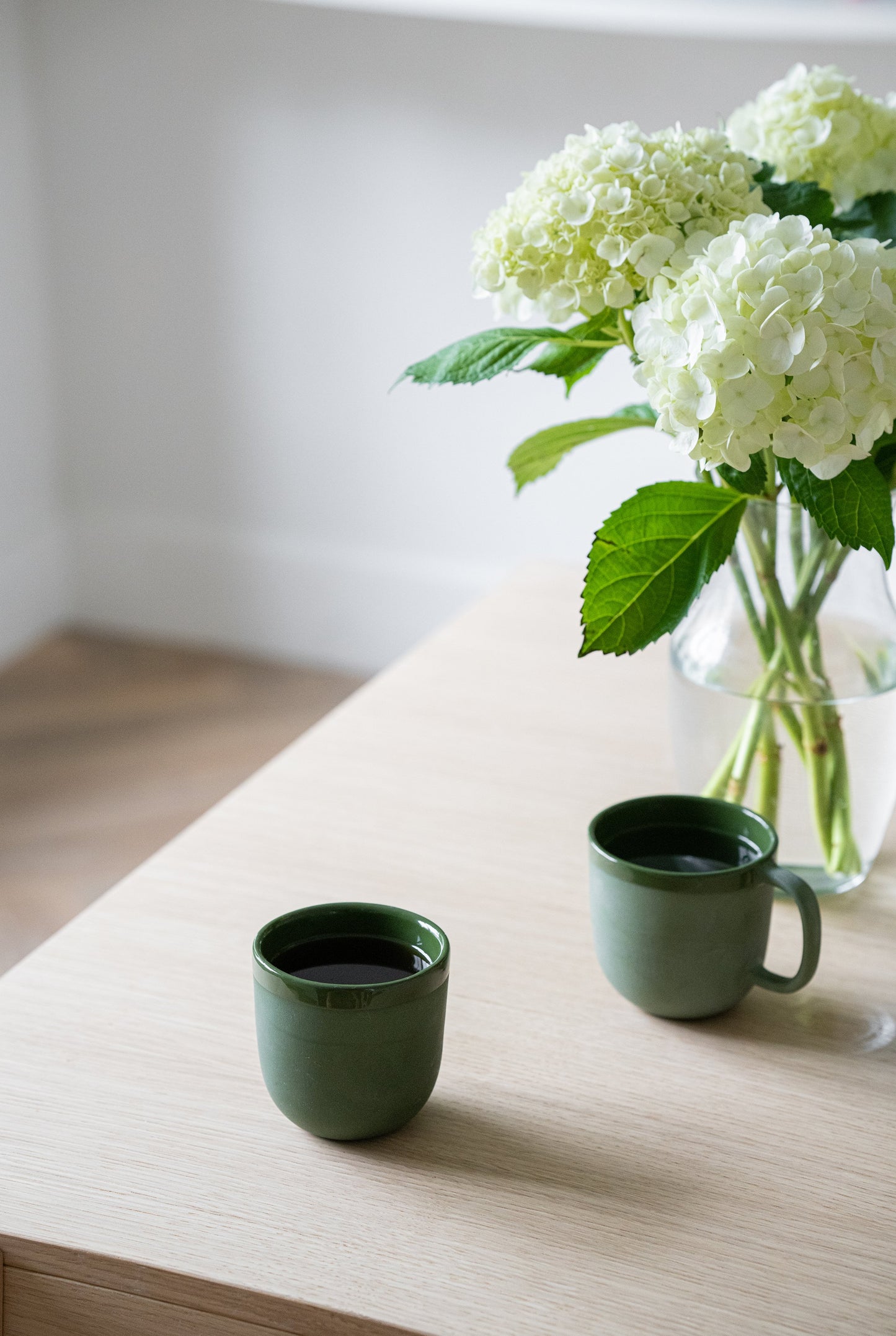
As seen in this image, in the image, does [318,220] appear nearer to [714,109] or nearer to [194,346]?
[194,346]

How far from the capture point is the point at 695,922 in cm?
71

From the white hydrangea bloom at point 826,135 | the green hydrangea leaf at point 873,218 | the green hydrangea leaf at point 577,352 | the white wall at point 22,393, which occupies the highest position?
the white hydrangea bloom at point 826,135

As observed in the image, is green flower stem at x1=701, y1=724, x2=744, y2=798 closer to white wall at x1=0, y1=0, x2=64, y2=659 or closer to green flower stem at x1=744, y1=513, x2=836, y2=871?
green flower stem at x1=744, y1=513, x2=836, y2=871

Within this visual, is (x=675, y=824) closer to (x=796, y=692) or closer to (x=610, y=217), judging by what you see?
(x=796, y=692)

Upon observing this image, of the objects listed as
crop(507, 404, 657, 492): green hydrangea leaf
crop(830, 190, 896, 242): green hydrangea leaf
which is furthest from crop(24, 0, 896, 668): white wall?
crop(507, 404, 657, 492): green hydrangea leaf

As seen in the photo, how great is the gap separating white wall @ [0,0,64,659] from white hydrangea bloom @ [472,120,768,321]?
220 centimetres

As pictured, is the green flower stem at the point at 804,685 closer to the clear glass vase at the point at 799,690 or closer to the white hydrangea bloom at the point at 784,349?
the clear glass vase at the point at 799,690

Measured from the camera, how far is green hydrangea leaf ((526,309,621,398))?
775mm

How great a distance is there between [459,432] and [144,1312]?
2.16 metres

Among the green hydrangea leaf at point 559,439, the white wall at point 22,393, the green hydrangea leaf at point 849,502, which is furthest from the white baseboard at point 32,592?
the green hydrangea leaf at point 849,502

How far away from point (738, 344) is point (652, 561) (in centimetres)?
13

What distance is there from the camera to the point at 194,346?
2742mm

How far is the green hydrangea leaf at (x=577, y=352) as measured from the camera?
30.5 inches

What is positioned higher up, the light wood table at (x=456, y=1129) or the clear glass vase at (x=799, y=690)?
the clear glass vase at (x=799, y=690)
